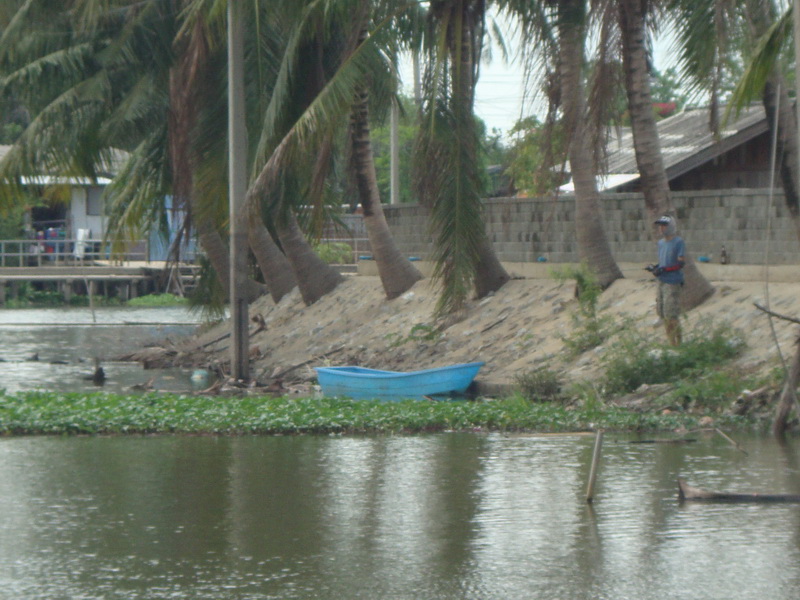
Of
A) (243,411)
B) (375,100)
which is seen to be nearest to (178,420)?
(243,411)

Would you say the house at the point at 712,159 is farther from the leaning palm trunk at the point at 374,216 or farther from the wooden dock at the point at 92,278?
the wooden dock at the point at 92,278

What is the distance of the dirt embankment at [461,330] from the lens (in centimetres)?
1806

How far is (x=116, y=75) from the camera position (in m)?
28.1

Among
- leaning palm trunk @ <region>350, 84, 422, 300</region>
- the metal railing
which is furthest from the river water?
leaning palm trunk @ <region>350, 84, 422, 300</region>

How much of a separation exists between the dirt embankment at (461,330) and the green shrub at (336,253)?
9.71 metres

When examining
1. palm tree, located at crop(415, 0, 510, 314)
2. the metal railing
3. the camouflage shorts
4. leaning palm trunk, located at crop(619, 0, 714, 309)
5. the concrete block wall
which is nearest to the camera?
the camouflage shorts

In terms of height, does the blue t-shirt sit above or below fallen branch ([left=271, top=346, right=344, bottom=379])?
above

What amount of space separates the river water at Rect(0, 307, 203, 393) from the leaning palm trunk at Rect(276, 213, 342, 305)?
4.22 m

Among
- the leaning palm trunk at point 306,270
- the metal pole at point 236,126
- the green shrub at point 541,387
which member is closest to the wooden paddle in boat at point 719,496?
the green shrub at point 541,387

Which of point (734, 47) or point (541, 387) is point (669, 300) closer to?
point (541, 387)

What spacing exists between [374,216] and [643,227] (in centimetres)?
567

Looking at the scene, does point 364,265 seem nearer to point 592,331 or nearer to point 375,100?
point 375,100

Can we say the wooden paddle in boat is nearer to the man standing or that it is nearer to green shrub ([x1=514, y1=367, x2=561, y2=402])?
green shrub ([x1=514, y1=367, x2=561, y2=402])

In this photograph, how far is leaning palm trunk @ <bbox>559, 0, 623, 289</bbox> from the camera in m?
18.5
